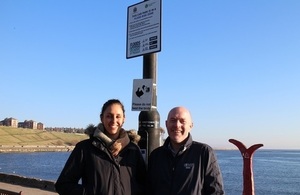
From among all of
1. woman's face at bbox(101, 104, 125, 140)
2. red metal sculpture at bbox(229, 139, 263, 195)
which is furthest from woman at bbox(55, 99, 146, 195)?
red metal sculpture at bbox(229, 139, 263, 195)

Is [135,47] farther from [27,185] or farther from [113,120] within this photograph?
[27,185]

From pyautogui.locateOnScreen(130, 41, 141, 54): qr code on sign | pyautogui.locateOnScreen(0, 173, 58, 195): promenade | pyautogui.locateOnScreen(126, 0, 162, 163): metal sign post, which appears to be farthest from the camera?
pyautogui.locateOnScreen(0, 173, 58, 195): promenade

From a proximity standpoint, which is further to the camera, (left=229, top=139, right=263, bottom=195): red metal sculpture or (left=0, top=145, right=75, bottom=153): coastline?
(left=0, top=145, right=75, bottom=153): coastline

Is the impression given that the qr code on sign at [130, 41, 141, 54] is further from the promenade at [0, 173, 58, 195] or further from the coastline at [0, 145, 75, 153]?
the coastline at [0, 145, 75, 153]

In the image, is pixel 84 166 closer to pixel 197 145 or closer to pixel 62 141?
pixel 197 145

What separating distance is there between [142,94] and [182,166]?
161 cm

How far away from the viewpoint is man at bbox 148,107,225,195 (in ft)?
11.4

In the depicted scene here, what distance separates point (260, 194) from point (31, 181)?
30.4 meters

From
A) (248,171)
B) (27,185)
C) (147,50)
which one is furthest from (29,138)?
(248,171)

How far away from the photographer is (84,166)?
3.66 meters

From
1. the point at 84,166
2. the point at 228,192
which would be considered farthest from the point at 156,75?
the point at 228,192

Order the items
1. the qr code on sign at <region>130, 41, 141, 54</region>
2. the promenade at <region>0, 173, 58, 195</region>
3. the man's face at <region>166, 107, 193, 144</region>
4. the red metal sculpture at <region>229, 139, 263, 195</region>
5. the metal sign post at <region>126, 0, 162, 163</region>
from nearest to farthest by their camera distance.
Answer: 1. the man's face at <region>166, 107, 193, 144</region>
2. the red metal sculpture at <region>229, 139, 263, 195</region>
3. the metal sign post at <region>126, 0, 162, 163</region>
4. the qr code on sign at <region>130, 41, 141, 54</region>
5. the promenade at <region>0, 173, 58, 195</region>

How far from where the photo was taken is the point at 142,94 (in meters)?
4.92

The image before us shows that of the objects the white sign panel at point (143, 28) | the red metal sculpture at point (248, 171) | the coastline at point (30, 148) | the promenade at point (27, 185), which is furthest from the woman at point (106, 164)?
the coastline at point (30, 148)
